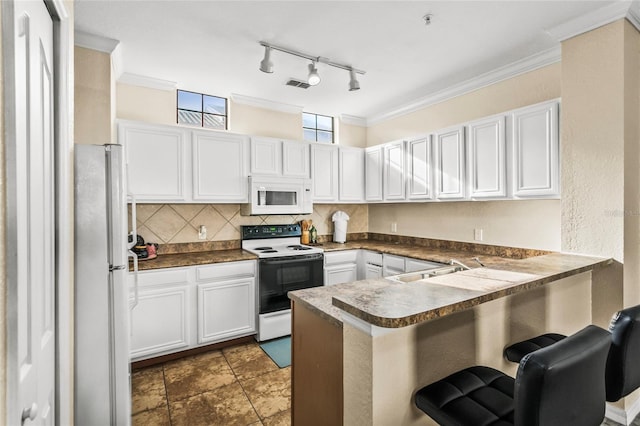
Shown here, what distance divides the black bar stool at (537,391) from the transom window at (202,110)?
11.3 feet

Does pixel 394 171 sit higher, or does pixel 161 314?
pixel 394 171

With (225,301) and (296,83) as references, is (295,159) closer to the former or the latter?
(296,83)

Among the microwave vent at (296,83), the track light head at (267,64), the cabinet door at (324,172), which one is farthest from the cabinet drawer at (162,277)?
the microwave vent at (296,83)

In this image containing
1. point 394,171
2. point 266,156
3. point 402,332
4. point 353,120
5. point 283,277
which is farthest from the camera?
point 353,120

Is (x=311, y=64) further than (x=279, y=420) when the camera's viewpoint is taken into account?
Yes

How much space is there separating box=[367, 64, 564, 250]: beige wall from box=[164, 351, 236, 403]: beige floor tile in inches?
104

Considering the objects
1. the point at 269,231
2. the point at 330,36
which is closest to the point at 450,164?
the point at 330,36

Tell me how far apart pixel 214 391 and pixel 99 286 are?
1326mm

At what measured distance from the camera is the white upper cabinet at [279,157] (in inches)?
141

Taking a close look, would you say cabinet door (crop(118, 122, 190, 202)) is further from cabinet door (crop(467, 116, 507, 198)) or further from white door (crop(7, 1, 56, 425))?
cabinet door (crop(467, 116, 507, 198))

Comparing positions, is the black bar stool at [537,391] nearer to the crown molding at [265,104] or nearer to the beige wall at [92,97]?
the beige wall at [92,97]

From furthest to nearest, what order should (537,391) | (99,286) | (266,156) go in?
1. (266,156)
2. (99,286)
3. (537,391)

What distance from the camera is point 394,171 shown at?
3.95 m

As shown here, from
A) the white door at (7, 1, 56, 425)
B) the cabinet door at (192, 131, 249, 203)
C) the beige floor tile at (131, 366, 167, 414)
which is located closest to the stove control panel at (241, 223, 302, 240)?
the cabinet door at (192, 131, 249, 203)
